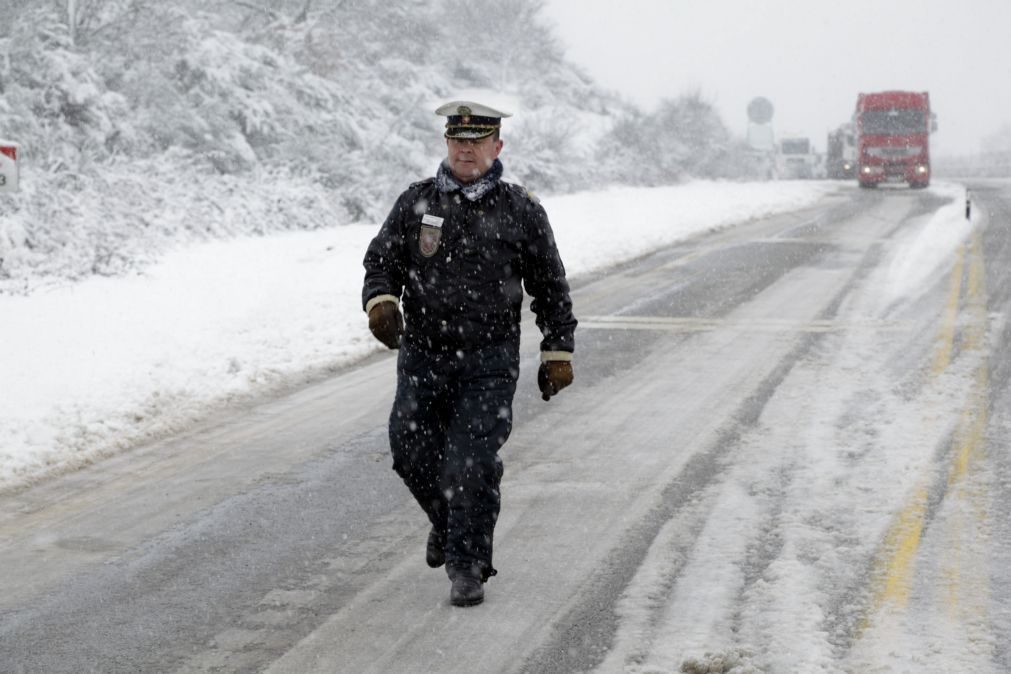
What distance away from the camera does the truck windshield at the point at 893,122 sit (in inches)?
1516

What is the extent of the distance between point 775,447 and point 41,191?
12.5 m

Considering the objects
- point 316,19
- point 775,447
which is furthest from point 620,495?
point 316,19

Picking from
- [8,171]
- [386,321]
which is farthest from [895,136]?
[386,321]

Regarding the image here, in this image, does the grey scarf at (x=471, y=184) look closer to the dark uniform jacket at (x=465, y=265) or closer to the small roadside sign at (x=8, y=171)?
the dark uniform jacket at (x=465, y=265)

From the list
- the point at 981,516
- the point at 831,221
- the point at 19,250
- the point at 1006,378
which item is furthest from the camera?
the point at 831,221

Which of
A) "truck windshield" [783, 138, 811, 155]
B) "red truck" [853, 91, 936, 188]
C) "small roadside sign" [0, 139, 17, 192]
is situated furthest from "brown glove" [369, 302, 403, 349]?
"truck windshield" [783, 138, 811, 155]

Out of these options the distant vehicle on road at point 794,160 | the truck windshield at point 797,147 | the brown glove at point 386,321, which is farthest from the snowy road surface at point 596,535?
the truck windshield at point 797,147

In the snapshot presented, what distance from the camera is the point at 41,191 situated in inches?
639

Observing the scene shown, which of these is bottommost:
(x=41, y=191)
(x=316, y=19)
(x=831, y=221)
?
(x=831, y=221)

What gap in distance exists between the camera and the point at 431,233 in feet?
14.4

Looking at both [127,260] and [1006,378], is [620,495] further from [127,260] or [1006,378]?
[127,260]

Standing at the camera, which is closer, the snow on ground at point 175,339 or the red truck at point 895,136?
the snow on ground at point 175,339

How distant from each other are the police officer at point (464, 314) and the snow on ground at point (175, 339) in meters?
2.86

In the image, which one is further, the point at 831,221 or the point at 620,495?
the point at 831,221
